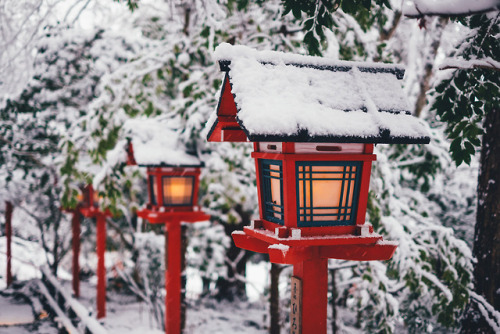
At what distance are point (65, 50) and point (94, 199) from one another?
10.2 feet

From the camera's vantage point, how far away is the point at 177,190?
4910mm

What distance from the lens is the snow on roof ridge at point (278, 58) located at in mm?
2465

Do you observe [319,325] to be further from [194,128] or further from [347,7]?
[194,128]

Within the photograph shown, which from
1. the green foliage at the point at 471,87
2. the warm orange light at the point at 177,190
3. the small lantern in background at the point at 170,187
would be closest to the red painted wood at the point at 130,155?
the small lantern in background at the point at 170,187

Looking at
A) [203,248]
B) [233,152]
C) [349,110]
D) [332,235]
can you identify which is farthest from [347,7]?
[203,248]

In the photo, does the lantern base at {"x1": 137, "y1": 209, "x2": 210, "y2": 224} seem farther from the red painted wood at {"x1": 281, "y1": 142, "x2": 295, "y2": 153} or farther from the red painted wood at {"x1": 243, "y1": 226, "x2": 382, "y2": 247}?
the red painted wood at {"x1": 281, "y1": 142, "x2": 295, "y2": 153}

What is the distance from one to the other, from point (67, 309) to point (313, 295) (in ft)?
22.2

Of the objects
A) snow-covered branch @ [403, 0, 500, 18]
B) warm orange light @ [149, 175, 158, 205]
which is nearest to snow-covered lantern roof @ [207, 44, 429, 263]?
snow-covered branch @ [403, 0, 500, 18]

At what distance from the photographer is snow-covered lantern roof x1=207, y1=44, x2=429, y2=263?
227cm

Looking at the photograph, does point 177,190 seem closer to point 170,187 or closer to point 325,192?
point 170,187

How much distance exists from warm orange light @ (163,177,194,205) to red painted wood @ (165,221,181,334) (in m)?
0.32

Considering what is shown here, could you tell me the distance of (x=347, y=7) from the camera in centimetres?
283

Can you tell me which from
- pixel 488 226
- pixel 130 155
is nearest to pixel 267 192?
pixel 488 226

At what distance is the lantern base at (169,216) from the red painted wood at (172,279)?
0.16 m
